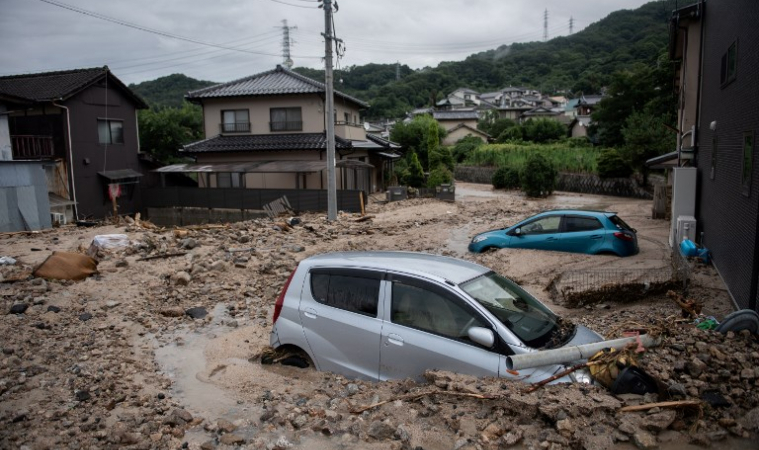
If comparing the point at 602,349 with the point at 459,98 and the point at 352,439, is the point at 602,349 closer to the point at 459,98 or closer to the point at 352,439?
the point at 352,439

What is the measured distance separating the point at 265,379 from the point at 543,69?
137 metres

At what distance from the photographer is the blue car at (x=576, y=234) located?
1194cm

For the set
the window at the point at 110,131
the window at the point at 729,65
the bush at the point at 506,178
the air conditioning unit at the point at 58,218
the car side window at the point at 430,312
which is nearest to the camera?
the car side window at the point at 430,312

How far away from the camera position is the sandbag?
1075 centimetres

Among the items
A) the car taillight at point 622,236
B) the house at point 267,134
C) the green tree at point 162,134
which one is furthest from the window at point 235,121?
the car taillight at point 622,236

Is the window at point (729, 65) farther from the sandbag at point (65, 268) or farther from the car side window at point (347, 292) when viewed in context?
the sandbag at point (65, 268)

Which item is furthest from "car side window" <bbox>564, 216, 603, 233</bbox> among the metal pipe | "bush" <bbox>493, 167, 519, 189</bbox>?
"bush" <bbox>493, 167, 519, 189</bbox>

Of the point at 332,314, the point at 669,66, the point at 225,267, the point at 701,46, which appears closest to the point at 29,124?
the point at 225,267

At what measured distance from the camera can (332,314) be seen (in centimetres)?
573

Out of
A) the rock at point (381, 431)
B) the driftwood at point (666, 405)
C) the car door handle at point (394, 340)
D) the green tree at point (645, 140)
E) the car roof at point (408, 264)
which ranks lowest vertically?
the rock at point (381, 431)

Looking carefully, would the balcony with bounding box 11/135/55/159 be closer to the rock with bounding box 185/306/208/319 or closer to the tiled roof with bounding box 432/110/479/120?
the rock with bounding box 185/306/208/319

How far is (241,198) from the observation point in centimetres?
2670

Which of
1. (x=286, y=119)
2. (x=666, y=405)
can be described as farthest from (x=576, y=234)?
(x=286, y=119)

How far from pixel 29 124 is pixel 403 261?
26690 mm
